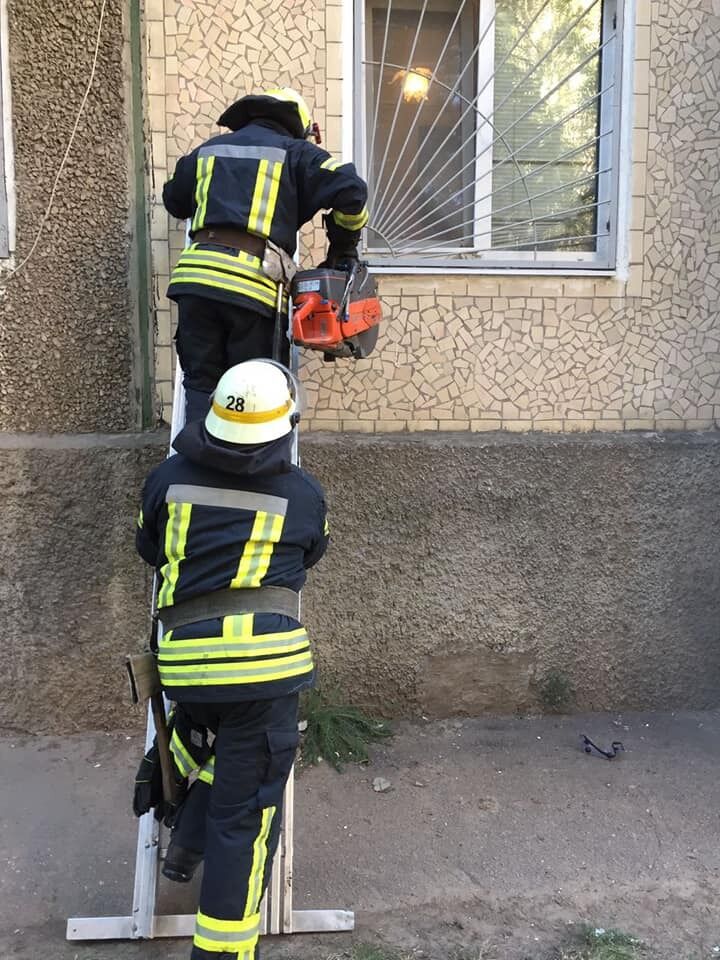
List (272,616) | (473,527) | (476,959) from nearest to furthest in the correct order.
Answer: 1. (272,616)
2. (476,959)
3. (473,527)

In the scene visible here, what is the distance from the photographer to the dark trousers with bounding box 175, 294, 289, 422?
2.96m

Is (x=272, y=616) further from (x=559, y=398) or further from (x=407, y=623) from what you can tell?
(x=559, y=398)

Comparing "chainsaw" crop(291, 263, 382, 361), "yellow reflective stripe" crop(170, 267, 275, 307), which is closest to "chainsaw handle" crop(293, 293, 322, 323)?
"chainsaw" crop(291, 263, 382, 361)

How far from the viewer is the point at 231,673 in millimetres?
2230

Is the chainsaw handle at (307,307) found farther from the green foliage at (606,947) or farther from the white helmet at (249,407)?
the green foliage at (606,947)

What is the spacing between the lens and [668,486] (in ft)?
12.8

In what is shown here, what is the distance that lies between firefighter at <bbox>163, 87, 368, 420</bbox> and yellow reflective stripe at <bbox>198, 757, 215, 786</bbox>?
47.1 inches

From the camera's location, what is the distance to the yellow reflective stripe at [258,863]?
228 cm

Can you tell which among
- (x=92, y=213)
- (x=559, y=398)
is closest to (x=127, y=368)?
(x=92, y=213)

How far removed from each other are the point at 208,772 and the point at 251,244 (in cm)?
171

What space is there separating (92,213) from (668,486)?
9.21 feet

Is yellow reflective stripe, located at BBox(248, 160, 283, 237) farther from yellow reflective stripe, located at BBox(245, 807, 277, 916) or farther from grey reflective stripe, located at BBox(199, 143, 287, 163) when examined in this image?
yellow reflective stripe, located at BBox(245, 807, 277, 916)

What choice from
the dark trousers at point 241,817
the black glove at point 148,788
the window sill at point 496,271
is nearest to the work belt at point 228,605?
the dark trousers at point 241,817

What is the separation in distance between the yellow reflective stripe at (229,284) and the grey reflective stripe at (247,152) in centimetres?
41
